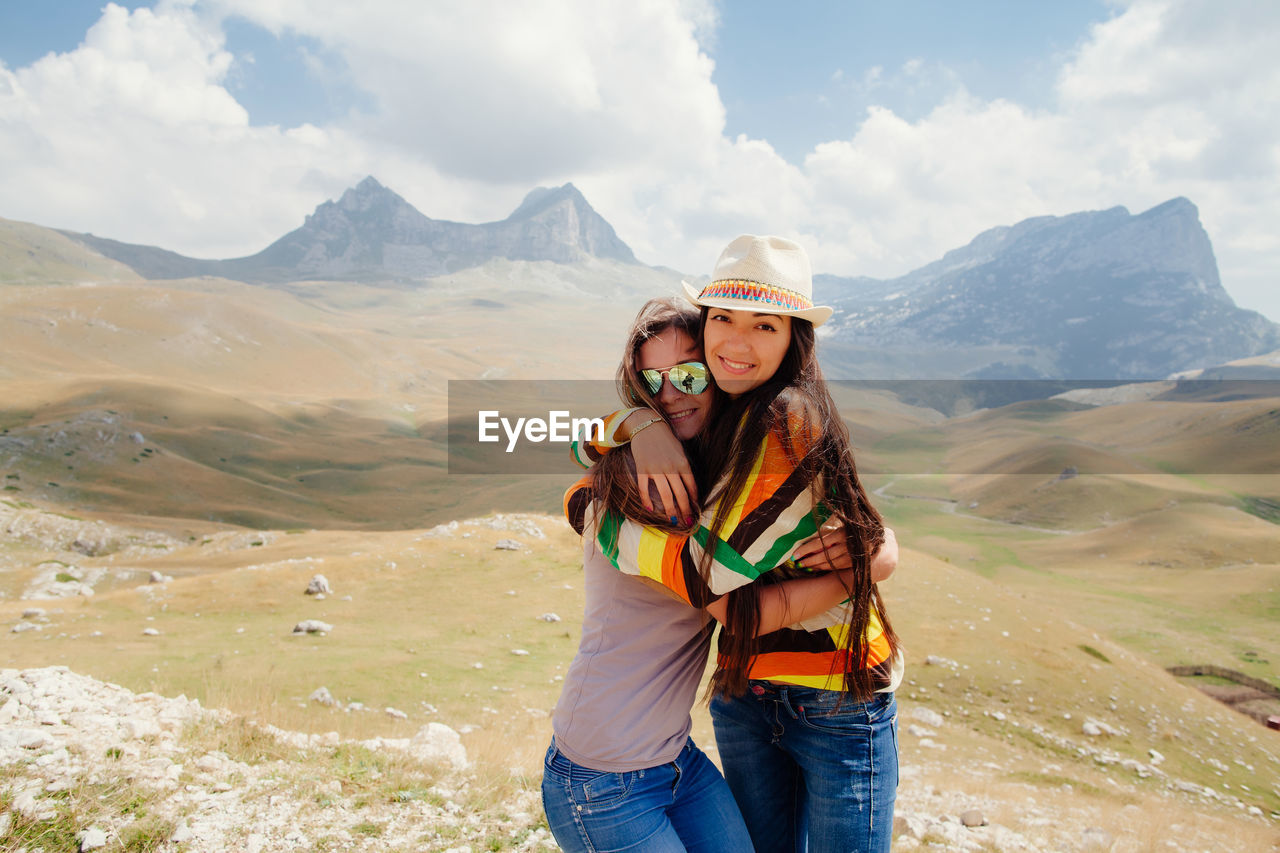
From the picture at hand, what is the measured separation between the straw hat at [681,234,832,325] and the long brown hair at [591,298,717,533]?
0.17 metres

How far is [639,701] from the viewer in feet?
8.00

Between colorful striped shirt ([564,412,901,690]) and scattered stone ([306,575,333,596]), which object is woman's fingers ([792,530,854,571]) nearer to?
colorful striped shirt ([564,412,901,690])

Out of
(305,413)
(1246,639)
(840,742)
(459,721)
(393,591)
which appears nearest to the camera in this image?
(840,742)

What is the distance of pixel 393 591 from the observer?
607 inches

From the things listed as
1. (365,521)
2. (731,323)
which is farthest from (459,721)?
(365,521)

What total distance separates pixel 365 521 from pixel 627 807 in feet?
174

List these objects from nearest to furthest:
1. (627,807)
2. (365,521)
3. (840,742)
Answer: (627,807) < (840,742) < (365,521)

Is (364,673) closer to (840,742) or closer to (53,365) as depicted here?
(840,742)

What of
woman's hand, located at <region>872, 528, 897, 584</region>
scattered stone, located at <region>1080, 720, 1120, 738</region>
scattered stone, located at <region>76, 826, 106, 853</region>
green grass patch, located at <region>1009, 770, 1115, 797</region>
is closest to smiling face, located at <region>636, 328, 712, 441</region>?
woman's hand, located at <region>872, 528, 897, 584</region>

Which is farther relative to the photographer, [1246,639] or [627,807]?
[1246,639]

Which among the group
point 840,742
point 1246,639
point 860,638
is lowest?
point 1246,639

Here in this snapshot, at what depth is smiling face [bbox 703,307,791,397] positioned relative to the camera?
2.50 meters

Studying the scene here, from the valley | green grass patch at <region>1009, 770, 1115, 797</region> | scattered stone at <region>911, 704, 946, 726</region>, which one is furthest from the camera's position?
scattered stone at <region>911, 704, 946, 726</region>

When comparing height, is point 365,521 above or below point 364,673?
below
